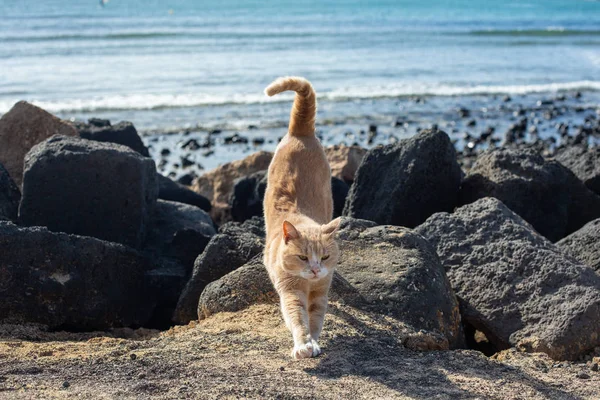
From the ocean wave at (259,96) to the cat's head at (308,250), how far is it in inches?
587

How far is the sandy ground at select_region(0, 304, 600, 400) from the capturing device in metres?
4.21

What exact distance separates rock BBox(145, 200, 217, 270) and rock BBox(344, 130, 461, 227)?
5.53 feet

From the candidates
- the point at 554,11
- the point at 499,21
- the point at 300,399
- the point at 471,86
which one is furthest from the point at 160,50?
the point at 554,11

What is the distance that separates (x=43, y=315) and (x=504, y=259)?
12.1 ft

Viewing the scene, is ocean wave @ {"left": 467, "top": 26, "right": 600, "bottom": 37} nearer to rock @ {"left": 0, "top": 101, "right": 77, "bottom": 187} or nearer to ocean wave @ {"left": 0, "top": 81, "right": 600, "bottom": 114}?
ocean wave @ {"left": 0, "top": 81, "right": 600, "bottom": 114}

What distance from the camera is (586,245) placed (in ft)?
22.6

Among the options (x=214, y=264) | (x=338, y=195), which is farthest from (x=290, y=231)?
(x=338, y=195)

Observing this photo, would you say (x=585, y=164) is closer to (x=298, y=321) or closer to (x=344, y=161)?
(x=344, y=161)

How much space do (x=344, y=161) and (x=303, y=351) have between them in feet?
21.0

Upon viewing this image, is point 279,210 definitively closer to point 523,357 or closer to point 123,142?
point 523,357

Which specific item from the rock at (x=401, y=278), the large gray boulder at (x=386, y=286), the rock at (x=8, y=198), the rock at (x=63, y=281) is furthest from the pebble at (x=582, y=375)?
the rock at (x=8, y=198)

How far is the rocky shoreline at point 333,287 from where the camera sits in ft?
14.9

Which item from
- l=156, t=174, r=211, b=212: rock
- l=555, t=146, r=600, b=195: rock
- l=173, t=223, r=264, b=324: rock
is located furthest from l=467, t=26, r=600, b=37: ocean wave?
l=173, t=223, r=264, b=324: rock

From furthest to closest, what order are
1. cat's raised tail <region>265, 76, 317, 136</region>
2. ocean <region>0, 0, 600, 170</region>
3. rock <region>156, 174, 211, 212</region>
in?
ocean <region>0, 0, 600, 170</region>, rock <region>156, 174, 211, 212</region>, cat's raised tail <region>265, 76, 317, 136</region>
